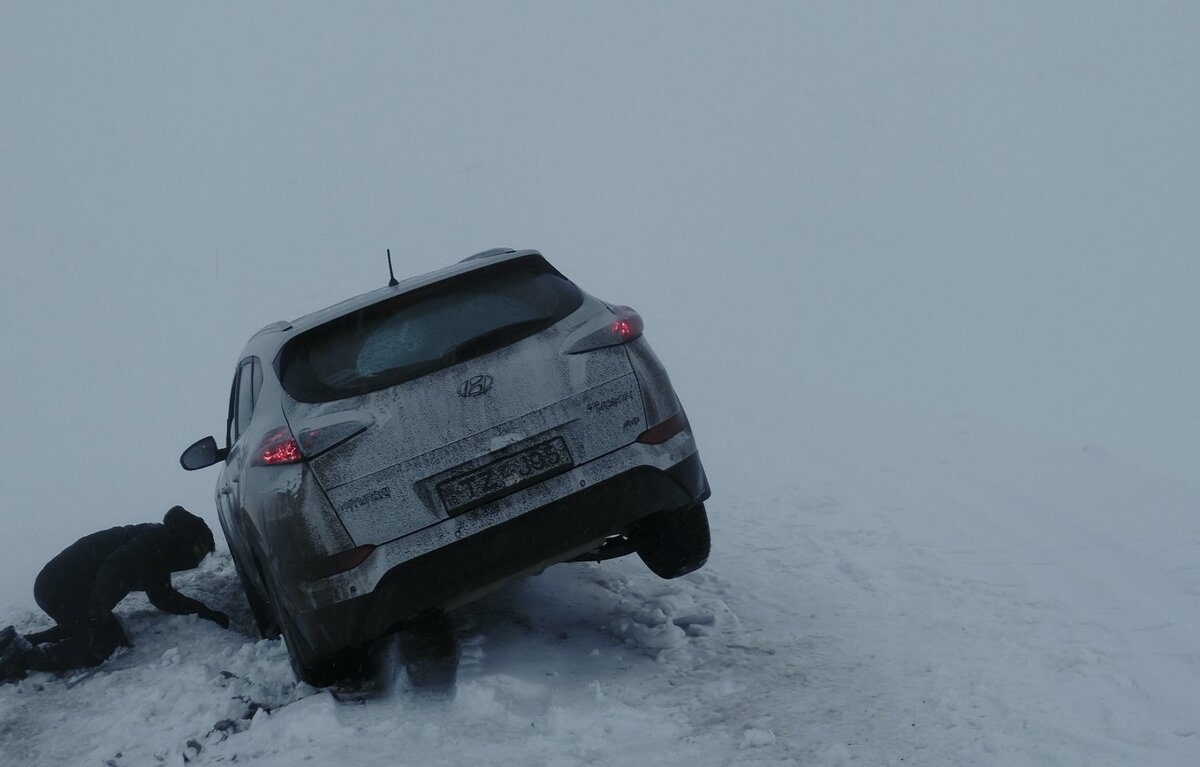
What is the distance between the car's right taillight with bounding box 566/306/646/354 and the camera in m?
4.27

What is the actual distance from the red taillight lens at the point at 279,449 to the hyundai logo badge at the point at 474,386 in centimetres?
62

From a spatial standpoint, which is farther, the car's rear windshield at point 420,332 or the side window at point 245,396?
the side window at point 245,396

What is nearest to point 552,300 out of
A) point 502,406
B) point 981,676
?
point 502,406

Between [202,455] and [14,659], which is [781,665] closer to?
[202,455]

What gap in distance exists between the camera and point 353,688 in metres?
4.74

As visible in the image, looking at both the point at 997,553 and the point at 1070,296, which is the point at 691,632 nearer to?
the point at 997,553

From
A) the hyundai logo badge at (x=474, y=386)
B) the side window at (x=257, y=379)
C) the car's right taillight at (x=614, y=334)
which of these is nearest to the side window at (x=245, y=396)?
the side window at (x=257, y=379)

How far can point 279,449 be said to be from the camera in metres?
4.06

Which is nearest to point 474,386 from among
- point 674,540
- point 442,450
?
point 442,450

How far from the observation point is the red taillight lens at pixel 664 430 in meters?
4.34

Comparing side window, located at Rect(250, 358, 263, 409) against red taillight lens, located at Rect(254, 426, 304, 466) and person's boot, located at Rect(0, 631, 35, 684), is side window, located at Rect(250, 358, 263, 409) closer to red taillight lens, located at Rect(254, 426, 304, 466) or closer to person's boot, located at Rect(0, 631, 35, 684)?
red taillight lens, located at Rect(254, 426, 304, 466)

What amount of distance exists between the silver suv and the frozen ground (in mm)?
465

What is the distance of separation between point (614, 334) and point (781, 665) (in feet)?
5.07

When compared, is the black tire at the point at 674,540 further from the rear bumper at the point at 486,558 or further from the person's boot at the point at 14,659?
the person's boot at the point at 14,659
